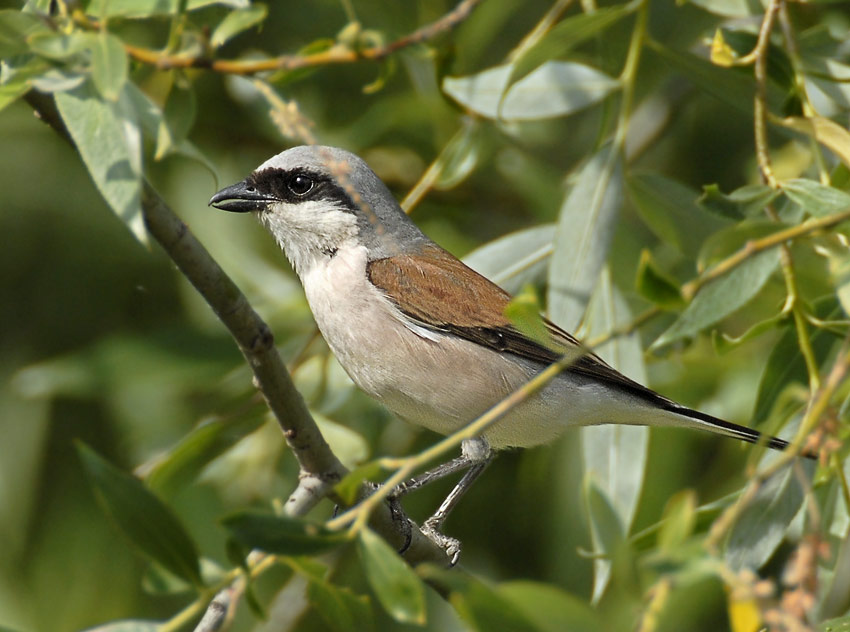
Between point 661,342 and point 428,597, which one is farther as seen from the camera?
point 428,597

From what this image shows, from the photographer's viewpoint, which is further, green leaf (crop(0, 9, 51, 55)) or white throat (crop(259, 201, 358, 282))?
white throat (crop(259, 201, 358, 282))

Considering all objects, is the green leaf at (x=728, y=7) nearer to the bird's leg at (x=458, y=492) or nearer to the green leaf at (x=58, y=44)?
the bird's leg at (x=458, y=492)

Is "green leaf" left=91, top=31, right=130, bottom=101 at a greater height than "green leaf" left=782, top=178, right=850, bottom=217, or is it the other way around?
"green leaf" left=91, top=31, right=130, bottom=101

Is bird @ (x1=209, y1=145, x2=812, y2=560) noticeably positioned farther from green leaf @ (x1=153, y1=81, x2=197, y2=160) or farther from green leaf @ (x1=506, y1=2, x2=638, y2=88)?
green leaf @ (x1=506, y1=2, x2=638, y2=88)

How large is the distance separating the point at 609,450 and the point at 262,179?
1284mm

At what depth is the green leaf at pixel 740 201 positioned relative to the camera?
2.10 metres

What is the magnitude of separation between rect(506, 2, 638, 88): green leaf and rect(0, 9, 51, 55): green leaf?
3.66ft

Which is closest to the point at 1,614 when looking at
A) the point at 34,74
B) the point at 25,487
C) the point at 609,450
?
the point at 25,487

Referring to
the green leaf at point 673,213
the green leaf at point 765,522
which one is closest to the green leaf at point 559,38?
the green leaf at point 673,213

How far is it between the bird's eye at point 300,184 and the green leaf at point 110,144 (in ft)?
4.56

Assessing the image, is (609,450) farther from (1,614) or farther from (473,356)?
(1,614)

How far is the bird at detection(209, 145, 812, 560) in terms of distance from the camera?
2.78 m

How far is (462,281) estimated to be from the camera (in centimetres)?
301

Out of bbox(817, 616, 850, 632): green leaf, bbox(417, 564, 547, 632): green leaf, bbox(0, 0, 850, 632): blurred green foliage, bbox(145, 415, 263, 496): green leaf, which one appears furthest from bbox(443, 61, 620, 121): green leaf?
bbox(417, 564, 547, 632): green leaf
